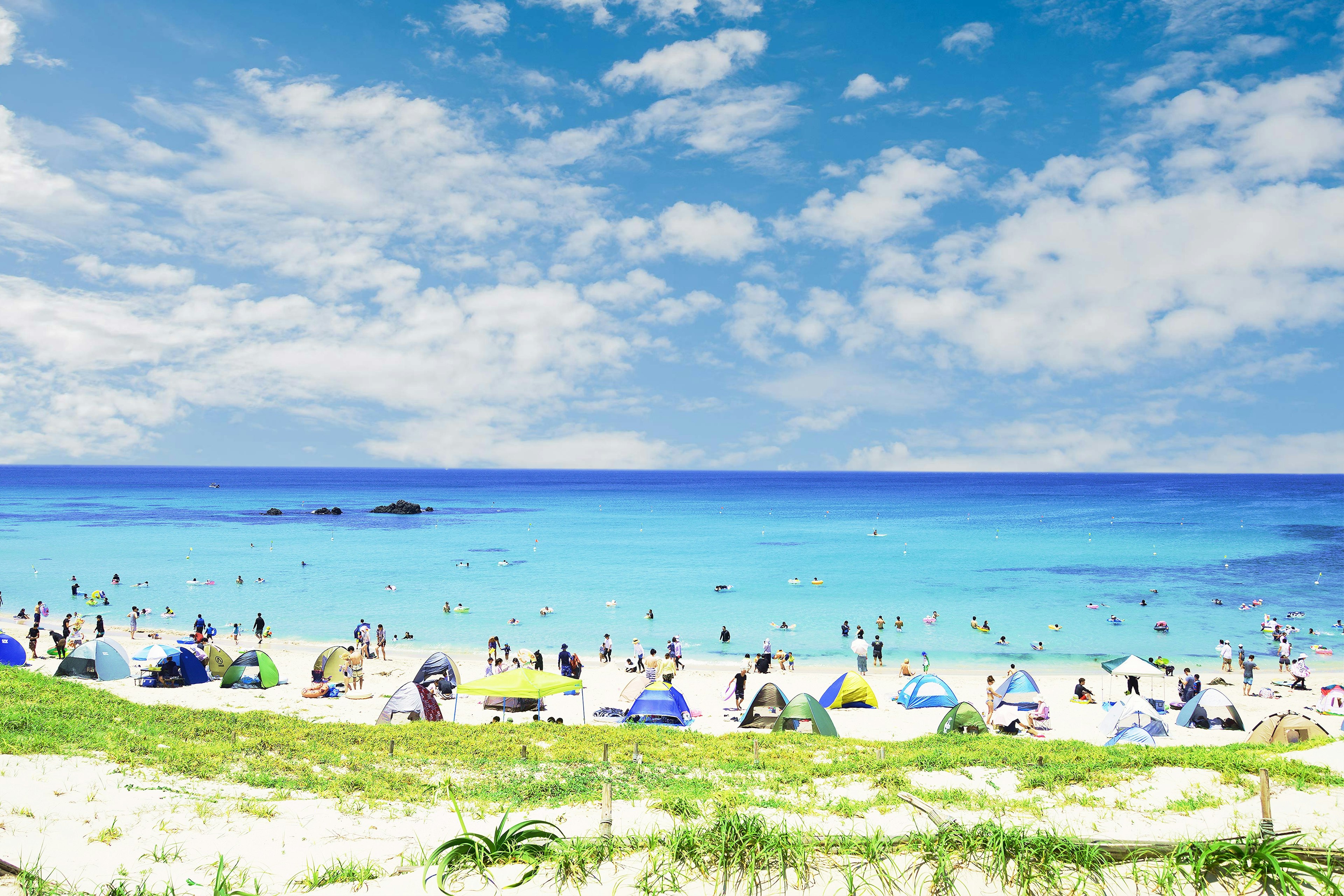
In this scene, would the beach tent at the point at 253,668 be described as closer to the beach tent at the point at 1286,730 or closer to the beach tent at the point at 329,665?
the beach tent at the point at 329,665

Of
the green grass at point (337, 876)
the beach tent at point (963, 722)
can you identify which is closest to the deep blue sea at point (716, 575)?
the beach tent at point (963, 722)

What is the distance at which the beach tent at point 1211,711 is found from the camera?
20609 mm

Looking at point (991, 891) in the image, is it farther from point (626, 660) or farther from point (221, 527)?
point (221, 527)

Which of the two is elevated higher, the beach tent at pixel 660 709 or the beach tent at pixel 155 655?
the beach tent at pixel 155 655

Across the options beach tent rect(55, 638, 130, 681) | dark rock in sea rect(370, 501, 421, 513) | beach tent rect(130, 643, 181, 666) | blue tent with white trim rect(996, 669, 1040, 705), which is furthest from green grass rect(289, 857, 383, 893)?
dark rock in sea rect(370, 501, 421, 513)

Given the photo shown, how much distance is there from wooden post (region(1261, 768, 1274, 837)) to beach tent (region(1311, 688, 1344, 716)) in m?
20.5

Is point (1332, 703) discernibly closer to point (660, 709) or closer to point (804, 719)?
point (804, 719)

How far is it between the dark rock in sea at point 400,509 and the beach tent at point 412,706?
4052 inches

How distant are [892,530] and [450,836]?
90.5 metres

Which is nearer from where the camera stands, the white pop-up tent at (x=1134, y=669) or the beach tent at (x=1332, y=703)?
the beach tent at (x=1332, y=703)

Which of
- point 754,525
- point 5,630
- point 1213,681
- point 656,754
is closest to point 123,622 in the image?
point 5,630

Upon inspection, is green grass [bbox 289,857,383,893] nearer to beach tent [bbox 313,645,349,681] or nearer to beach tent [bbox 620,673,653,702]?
beach tent [bbox 620,673,653,702]

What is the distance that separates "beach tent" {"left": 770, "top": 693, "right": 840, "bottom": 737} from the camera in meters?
18.5

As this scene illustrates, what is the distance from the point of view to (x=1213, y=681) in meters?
27.9
